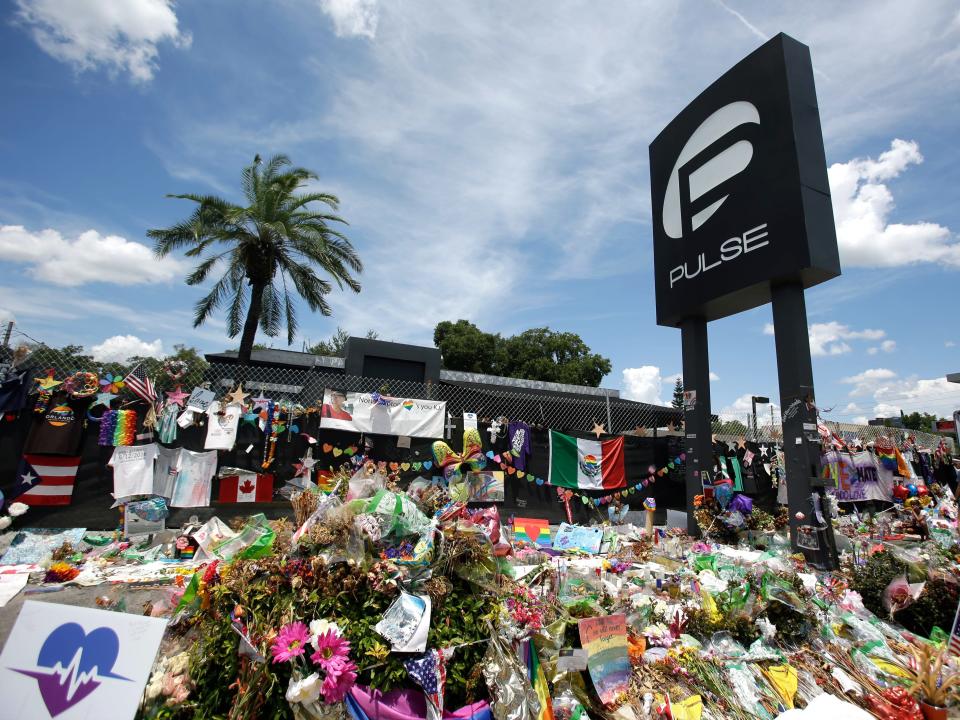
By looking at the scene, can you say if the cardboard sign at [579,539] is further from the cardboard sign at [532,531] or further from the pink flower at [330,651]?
the pink flower at [330,651]

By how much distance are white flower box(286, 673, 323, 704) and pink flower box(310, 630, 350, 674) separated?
68 mm

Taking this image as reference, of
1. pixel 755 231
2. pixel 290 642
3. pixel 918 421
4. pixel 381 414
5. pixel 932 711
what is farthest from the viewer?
pixel 918 421

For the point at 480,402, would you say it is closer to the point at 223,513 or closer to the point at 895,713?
the point at 223,513

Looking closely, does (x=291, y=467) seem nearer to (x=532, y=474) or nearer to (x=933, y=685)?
(x=532, y=474)

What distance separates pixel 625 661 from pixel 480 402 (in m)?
4.94

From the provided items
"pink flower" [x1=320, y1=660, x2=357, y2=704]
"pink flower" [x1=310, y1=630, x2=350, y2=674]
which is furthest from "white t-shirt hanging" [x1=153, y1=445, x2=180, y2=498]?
"pink flower" [x1=320, y1=660, x2=357, y2=704]

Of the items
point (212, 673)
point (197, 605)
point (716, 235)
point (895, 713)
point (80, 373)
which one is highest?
point (716, 235)

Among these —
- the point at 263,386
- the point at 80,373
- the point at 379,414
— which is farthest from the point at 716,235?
the point at 80,373

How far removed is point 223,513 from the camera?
21.2ft

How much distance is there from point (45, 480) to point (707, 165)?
10508 millimetres

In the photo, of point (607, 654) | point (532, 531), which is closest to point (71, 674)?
point (607, 654)

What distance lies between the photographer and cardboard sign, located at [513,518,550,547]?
710 cm

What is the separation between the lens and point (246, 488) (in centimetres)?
659

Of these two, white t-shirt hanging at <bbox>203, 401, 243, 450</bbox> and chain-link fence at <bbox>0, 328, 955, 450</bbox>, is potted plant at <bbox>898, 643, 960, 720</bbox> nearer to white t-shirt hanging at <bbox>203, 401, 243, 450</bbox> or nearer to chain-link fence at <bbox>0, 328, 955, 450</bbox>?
chain-link fence at <bbox>0, 328, 955, 450</bbox>
